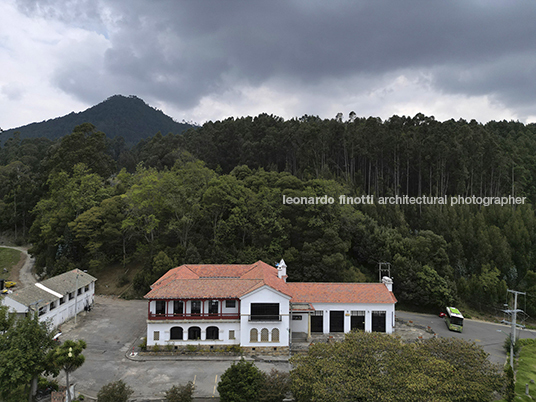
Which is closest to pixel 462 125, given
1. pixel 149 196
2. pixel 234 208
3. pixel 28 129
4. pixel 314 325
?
pixel 234 208

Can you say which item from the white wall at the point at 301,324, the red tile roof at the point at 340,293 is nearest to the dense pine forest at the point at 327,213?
the red tile roof at the point at 340,293

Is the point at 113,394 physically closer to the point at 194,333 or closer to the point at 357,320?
the point at 194,333

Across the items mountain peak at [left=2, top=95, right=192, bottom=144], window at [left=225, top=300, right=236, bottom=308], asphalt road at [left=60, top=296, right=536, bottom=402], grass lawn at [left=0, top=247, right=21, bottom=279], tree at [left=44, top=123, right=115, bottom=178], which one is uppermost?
mountain peak at [left=2, top=95, right=192, bottom=144]

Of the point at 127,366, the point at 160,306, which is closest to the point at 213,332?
the point at 160,306

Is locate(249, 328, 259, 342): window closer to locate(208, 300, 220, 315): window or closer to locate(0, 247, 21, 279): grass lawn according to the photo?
locate(208, 300, 220, 315): window

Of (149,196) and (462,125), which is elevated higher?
(462,125)

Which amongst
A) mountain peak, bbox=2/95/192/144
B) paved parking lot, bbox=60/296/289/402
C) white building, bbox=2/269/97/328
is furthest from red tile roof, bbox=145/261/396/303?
mountain peak, bbox=2/95/192/144

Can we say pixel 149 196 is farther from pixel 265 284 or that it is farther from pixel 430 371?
pixel 430 371
